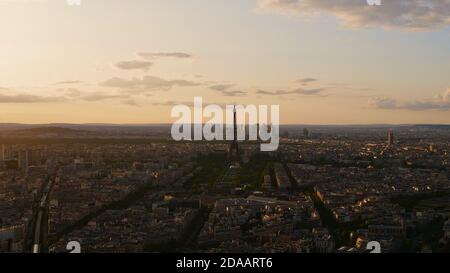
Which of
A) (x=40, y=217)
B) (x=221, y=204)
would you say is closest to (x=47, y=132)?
(x=221, y=204)

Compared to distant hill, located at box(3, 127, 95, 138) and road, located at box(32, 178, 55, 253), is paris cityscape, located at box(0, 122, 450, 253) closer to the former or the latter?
road, located at box(32, 178, 55, 253)

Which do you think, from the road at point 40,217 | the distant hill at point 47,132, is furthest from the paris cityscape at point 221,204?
the distant hill at point 47,132

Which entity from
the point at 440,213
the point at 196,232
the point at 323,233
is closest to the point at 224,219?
the point at 196,232

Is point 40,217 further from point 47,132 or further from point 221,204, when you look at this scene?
point 47,132

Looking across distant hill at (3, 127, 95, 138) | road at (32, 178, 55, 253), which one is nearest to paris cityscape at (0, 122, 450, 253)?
road at (32, 178, 55, 253)

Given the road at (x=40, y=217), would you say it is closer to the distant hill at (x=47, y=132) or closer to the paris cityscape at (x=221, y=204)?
the paris cityscape at (x=221, y=204)

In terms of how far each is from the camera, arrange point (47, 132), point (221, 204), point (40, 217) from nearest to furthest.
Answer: point (40, 217) → point (221, 204) → point (47, 132)

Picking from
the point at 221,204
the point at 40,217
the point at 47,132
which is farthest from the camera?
the point at 47,132
